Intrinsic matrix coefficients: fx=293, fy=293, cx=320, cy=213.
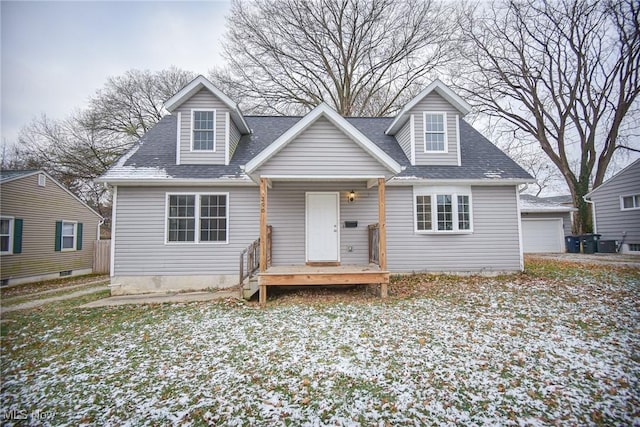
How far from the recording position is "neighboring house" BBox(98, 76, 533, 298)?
850cm

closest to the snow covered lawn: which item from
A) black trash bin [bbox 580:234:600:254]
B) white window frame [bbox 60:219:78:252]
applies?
white window frame [bbox 60:219:78:252]

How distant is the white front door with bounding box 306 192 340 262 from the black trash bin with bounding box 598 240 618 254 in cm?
1537

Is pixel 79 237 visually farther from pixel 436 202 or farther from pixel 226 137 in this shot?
pixel 436 202

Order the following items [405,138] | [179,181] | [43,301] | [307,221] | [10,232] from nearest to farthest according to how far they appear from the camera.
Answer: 1. [43,301]
2. [179,181]
3. [307,221]
4. [405,138]
5. [10,232]

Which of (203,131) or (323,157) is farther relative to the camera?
(203,131)

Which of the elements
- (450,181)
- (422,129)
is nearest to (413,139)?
(422,129)

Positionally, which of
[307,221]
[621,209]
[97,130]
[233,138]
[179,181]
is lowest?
[307,221]

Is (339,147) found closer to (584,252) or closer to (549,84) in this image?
(584,252)

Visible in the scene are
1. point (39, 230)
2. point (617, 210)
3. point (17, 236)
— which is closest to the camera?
point (17, 236)

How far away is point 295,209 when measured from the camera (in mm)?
8883

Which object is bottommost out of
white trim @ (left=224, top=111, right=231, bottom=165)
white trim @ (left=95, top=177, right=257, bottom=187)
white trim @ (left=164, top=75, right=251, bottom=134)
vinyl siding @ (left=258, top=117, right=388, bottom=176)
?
white trim @ (left=95, top=177, right=257, bottom=187)

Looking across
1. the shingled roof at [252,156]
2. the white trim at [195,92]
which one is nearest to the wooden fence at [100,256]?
the shingled roof at [252,156]

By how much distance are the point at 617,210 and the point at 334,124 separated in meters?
16.7

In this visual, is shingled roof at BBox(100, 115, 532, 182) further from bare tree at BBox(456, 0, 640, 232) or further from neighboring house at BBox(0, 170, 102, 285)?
bare tree at BBox(456, 0, 640, 232)
